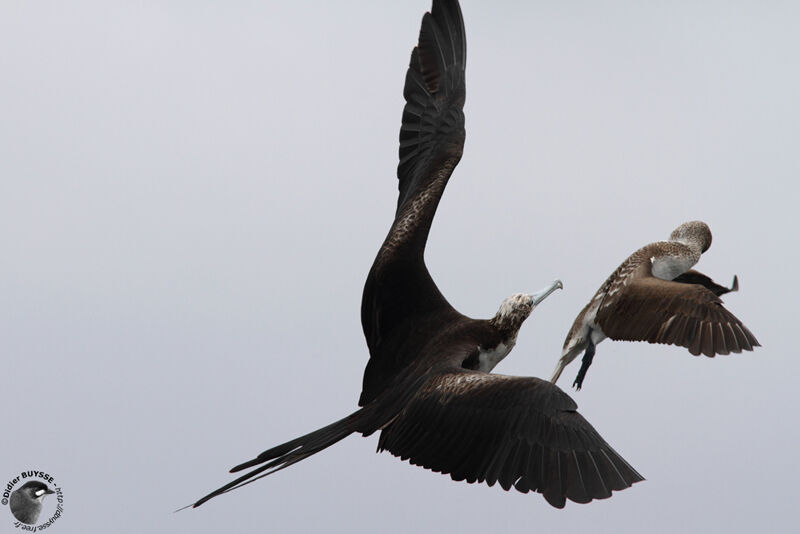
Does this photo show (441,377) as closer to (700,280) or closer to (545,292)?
(545,292)

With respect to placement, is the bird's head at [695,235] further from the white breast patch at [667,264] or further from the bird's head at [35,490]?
the bird's head at [35,490]

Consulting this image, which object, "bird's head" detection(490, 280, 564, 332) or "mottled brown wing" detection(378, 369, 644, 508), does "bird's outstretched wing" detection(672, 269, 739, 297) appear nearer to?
"bird's head" detection(490, 280, 564, 332)

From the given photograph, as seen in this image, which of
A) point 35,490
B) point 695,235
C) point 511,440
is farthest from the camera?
point 695,235

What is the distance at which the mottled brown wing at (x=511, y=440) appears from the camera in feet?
27.4

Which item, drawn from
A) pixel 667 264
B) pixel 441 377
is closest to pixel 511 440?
pixel 441 377

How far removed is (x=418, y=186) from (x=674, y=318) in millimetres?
2524

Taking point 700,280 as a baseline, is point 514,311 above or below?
below

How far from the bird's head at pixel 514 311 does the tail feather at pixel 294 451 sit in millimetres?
1601

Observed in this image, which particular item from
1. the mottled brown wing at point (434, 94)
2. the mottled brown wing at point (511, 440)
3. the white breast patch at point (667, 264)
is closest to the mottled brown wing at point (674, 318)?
the white breast patch at point (667, 264)

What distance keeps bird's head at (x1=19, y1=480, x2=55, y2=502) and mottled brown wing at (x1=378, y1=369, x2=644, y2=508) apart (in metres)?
3.03

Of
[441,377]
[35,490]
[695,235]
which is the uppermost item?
[695,235]

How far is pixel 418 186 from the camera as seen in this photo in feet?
37.8

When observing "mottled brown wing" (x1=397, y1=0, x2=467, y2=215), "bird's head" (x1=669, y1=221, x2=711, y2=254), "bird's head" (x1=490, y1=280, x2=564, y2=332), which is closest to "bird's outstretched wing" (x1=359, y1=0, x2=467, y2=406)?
"mottled brown wing" (x1=397, y1=0, x2=467, y2=215)

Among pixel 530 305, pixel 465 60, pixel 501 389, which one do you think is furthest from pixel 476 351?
pixel 465 60
